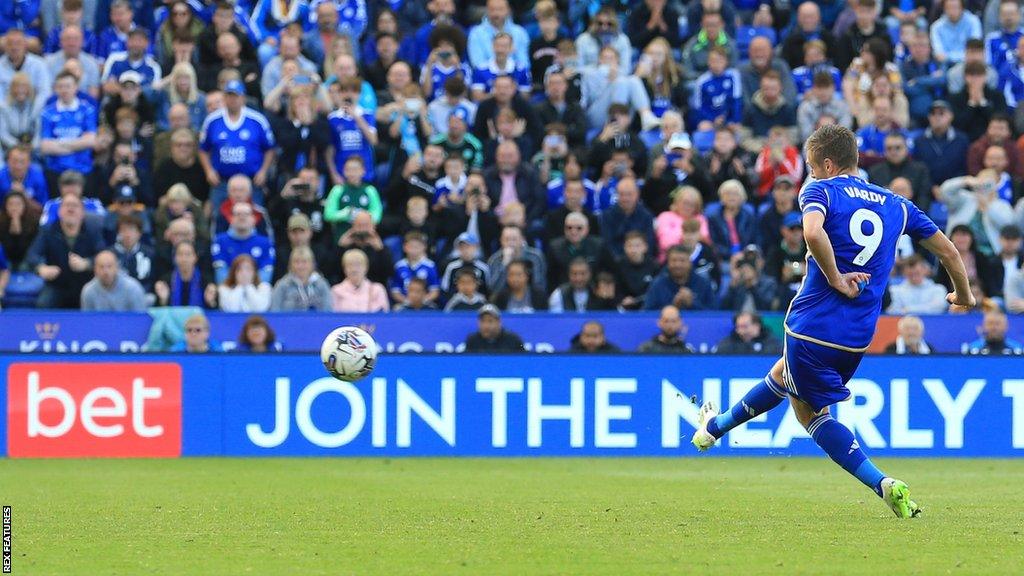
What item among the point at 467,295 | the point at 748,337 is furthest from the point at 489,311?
the point at 748,337

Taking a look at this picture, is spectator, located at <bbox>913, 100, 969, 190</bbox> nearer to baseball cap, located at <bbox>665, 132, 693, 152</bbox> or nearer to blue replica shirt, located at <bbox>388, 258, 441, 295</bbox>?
baseball cap, located at <bbox>665, 132, 693, 152</bbox>

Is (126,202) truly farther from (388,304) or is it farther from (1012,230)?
(1012,230)

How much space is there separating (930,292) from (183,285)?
8.02 m

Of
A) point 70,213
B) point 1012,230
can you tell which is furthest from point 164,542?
point 1012,230

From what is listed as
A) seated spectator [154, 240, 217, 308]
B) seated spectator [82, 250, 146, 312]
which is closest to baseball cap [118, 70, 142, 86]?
seated spectator [154, 240, 217, 308]

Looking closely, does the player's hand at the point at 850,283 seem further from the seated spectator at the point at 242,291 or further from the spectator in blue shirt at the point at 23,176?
the spectator in blue shirt at the point at 23,176

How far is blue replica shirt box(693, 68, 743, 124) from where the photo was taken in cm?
2172

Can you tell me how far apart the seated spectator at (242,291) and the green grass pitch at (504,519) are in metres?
3.50

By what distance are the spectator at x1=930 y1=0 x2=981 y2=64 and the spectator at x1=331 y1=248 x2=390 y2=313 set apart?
332 inches

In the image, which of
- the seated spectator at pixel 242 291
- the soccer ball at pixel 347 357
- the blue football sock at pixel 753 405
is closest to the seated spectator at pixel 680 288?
the seated spectator at pixel 242 291

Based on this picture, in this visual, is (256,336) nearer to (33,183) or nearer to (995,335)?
(33,183)

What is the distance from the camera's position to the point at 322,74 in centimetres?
2216

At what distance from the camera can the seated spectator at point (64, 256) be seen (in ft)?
62.5

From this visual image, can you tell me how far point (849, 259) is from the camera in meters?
9.97
